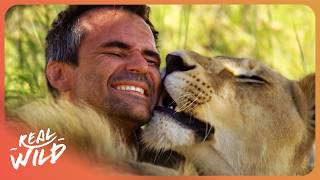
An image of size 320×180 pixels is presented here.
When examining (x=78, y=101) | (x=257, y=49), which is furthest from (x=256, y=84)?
(x=78, y=101)

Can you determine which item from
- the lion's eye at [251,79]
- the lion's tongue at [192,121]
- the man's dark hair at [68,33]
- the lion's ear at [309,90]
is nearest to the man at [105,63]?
the man's dark hair at [68,33]

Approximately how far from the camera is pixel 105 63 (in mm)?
7676

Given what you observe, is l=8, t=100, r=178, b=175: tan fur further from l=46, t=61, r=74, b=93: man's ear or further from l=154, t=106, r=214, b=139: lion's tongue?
l=154, t=106, r=214, b=139: lion's tongue

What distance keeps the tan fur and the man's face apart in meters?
0.06

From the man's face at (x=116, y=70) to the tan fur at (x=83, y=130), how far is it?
0.06m

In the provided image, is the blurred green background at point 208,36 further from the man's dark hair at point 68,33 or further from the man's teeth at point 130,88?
the man's teeth at point 130,88

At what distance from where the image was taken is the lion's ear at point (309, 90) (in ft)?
25.4

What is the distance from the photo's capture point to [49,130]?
7633mm

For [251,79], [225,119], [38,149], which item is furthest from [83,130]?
[251,79]

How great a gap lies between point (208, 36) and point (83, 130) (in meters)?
0.62

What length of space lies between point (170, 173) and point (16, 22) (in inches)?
33.7

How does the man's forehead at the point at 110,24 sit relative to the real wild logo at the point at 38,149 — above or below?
above

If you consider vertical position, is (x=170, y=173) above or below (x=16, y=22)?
below

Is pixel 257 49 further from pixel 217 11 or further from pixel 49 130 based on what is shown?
pixel 49 130
